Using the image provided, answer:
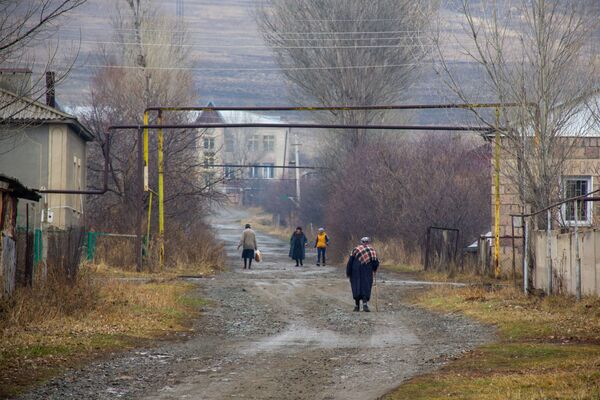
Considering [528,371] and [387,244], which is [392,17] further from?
[528,371]

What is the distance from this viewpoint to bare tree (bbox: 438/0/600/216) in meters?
23.9

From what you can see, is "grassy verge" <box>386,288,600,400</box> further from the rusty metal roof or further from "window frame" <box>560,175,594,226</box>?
the rusty metal roof

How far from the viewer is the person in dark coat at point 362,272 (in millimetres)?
21625

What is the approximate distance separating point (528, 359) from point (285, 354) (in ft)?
10.1

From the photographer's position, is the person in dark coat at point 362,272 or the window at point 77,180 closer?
the person in dark coat at point 362,272

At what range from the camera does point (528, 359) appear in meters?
12.8

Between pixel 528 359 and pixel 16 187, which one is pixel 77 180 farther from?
pixel 528 359

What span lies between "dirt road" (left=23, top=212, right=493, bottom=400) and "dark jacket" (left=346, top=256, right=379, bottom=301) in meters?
0.46

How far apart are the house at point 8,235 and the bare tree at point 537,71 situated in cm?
1030

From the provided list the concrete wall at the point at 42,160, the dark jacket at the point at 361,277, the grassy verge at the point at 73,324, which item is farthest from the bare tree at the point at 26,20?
the concrete wall at the point at 42,160

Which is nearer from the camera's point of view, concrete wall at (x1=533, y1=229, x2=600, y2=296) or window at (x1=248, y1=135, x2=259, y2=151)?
concrete wall at (x1=533, y1=229, x2=600, y2=296)

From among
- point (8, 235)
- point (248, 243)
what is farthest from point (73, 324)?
point (248, 243)

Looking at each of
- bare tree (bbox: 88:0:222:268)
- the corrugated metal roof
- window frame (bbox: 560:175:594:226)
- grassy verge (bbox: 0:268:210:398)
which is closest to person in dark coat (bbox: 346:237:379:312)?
grassy verge (bbox: 0:268:210:398)

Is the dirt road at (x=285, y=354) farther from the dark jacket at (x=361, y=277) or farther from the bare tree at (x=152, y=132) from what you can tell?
the bare tree at (x=152, y=132)
